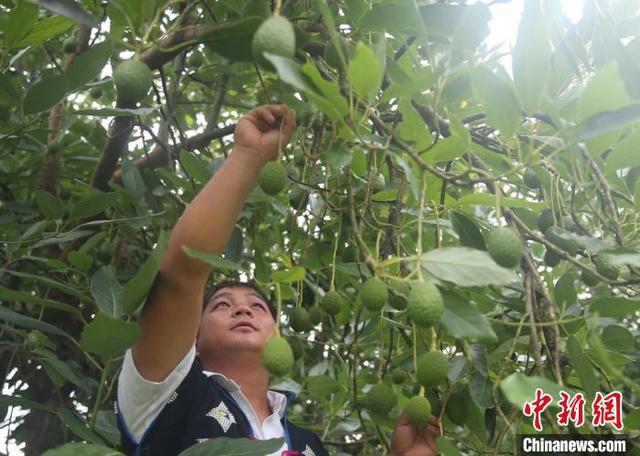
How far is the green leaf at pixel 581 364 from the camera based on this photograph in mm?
1050

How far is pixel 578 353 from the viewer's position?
1052 millimetres

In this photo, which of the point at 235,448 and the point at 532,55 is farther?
the point at 235,448

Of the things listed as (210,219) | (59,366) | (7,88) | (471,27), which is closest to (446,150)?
(471,27)

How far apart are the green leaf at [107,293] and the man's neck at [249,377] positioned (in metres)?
0.49

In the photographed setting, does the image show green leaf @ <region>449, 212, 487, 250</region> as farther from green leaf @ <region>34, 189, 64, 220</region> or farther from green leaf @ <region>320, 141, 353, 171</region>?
green leaf @ <region>34, 189, 64, 220</region>

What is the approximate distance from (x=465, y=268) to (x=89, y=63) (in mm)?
762

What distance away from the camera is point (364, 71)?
792 millimetres

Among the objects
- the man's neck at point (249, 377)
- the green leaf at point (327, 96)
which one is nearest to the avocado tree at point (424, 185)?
the green leaf at point (327, 96)

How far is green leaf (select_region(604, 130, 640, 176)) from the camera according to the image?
3.42ft

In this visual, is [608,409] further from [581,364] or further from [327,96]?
[327,96]

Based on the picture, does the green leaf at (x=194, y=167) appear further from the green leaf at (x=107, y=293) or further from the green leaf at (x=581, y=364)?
the green leaf at (x=581, y=364)

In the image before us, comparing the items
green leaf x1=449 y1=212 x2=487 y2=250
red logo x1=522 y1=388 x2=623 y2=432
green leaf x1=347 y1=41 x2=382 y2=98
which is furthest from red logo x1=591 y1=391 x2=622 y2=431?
green leaf x1=347 y1=41 x2=382 y2=98

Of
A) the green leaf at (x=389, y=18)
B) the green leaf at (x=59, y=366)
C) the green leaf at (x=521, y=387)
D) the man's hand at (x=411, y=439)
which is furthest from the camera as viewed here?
the green leaf at (x=59, y=366)

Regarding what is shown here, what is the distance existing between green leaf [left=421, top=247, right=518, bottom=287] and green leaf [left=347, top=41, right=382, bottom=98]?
0.74 ft
